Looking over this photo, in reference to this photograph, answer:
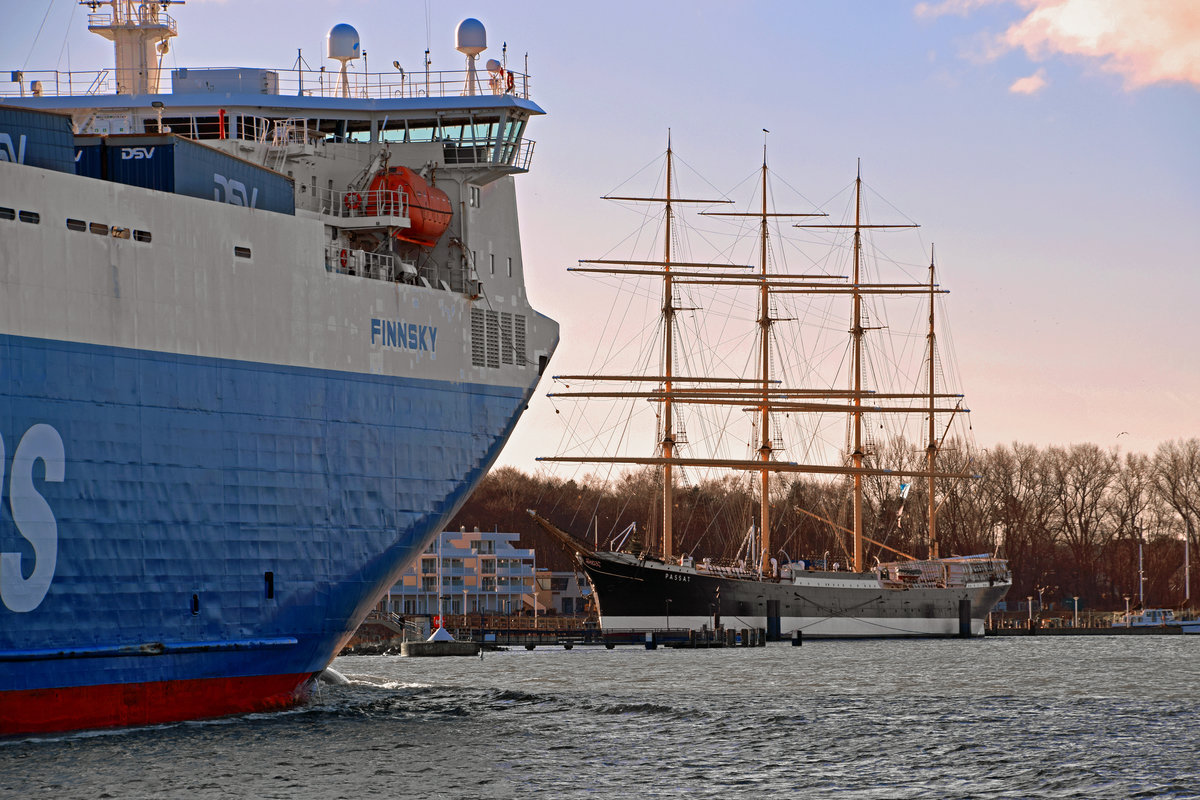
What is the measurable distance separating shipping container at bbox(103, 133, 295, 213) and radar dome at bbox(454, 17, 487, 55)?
25.4ft

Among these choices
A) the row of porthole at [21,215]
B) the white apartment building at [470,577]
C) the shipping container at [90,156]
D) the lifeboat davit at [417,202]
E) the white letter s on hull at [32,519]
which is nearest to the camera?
the white letter s on hull at [32,519]

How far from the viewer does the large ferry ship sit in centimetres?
2336

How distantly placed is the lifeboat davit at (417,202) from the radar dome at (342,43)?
3.82m

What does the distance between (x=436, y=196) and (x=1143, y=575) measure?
105 metres

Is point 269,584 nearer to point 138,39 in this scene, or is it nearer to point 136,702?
point 136,702

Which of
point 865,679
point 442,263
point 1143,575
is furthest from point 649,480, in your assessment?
point 442,263

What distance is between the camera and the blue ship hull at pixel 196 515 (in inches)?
908

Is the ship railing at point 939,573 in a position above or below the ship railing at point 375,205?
below

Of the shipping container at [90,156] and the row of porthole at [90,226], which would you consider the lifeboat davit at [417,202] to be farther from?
the row of porthole at [90,226]

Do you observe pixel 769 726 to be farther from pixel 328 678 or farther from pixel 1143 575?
pixel 1143 575

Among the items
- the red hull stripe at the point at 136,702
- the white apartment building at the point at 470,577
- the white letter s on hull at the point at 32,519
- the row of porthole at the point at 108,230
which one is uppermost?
the row of porthole at the point at 108,230

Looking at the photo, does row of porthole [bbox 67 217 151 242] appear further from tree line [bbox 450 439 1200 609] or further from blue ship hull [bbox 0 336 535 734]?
tree line [bbox 450 439 1200 609]

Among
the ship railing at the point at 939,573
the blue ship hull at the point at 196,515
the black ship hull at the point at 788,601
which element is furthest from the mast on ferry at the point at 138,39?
the ship railing at the point at 939,573

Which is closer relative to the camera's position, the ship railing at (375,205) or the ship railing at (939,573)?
the ship railing at (375,205)
